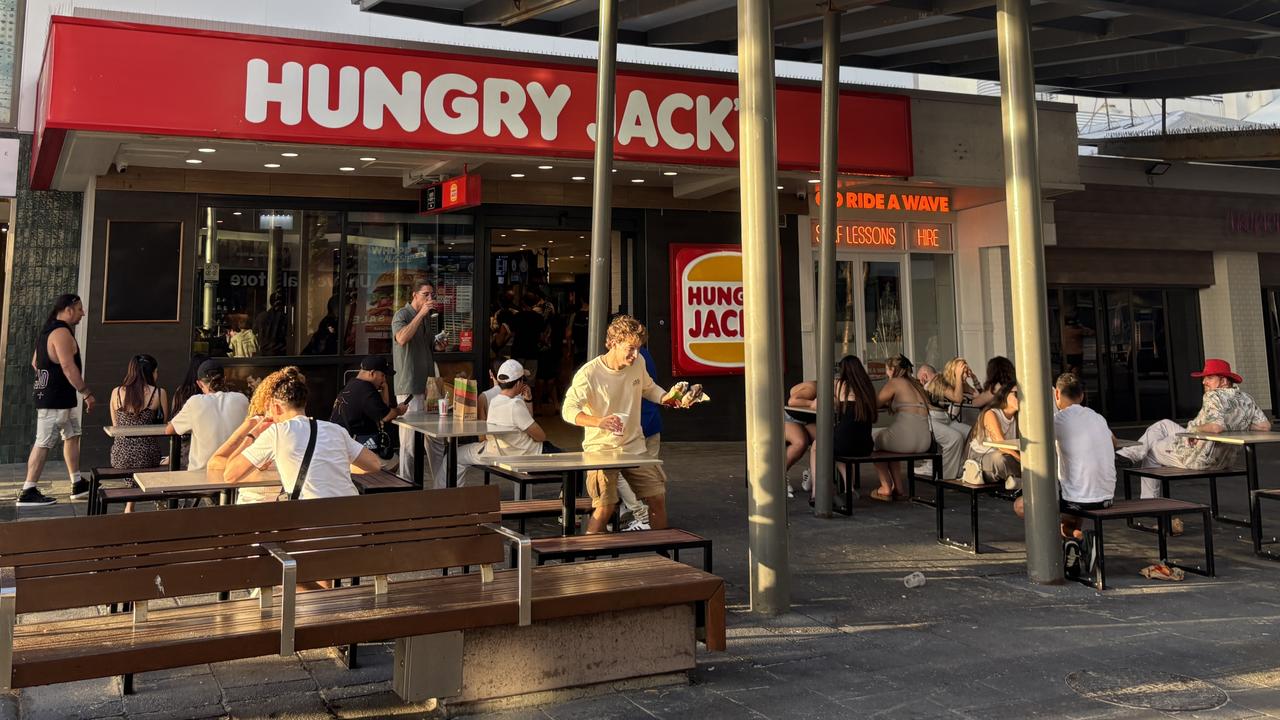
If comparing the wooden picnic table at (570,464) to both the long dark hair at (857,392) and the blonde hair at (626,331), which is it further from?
the long dark hair at (857,392)

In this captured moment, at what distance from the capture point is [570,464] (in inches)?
227

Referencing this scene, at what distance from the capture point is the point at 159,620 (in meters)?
3.61

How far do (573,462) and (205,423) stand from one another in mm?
2918

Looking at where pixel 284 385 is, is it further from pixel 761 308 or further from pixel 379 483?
pixel 761 308

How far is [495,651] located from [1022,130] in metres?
4.84

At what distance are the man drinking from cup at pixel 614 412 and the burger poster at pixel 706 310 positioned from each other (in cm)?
668

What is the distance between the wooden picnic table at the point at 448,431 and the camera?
7.09m

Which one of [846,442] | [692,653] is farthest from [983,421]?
[692,653]

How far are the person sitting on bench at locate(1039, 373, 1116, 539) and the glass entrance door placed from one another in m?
7.95

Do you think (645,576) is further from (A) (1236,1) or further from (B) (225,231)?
(A) (1236,1)

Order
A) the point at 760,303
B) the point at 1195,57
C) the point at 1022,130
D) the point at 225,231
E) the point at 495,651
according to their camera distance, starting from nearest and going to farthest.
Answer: the point at 495,651
the point at 760,303
the point at 1022,130
the point at 225,231
the point at 1195,57

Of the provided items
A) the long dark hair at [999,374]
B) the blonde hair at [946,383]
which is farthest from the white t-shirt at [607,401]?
the blonde hair at [946,383]

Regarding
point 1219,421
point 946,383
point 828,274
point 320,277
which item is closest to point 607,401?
point 828,274

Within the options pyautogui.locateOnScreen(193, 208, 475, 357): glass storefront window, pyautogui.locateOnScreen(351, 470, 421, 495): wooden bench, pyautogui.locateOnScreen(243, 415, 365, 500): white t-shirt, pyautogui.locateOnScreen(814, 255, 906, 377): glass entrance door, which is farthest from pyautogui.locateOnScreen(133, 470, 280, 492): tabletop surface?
pyautogui.locateOnScreen(814, 255, 906, 377): glass entrance door
